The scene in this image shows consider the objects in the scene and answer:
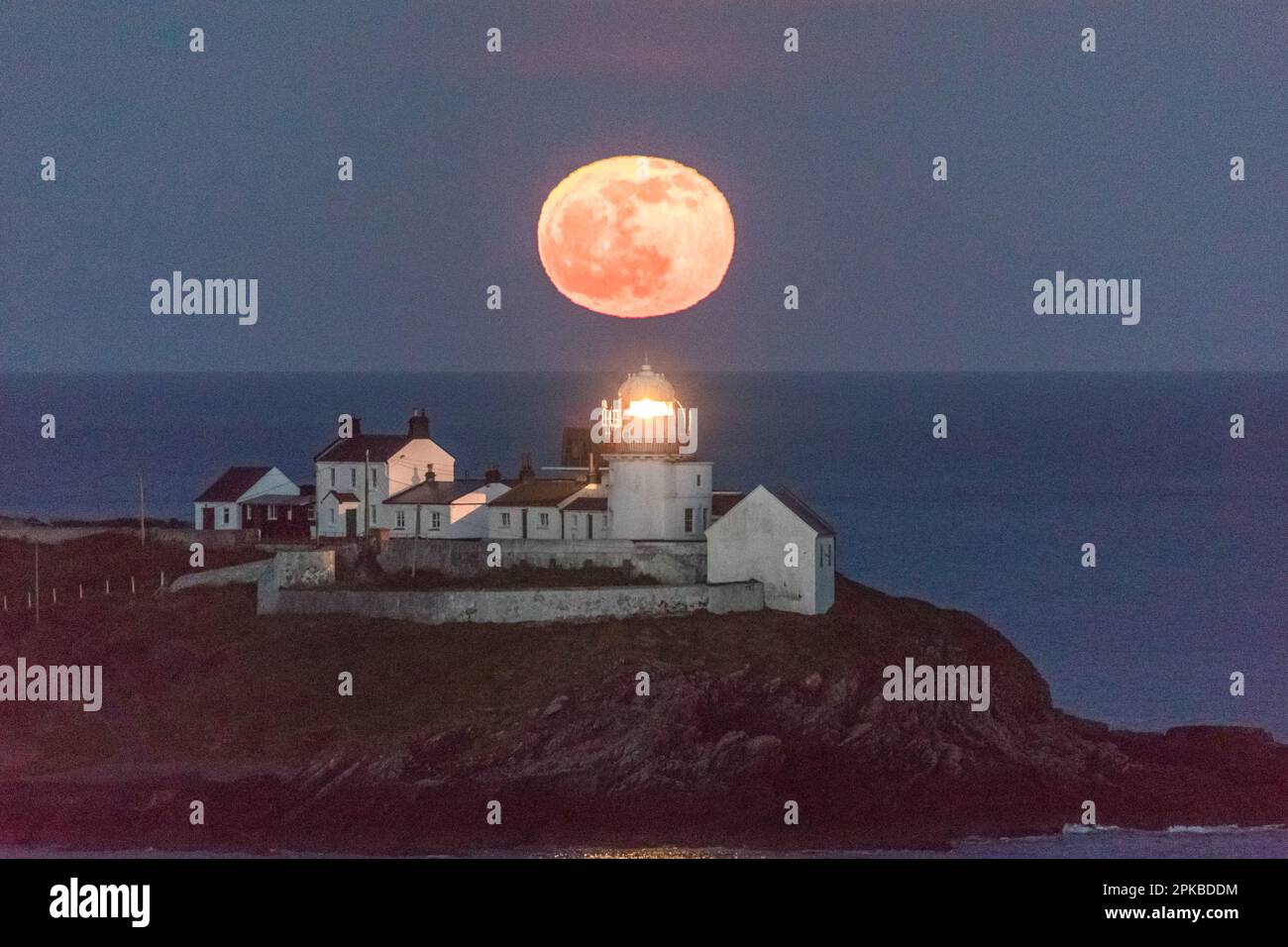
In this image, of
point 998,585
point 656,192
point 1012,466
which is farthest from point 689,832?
point 1012,466

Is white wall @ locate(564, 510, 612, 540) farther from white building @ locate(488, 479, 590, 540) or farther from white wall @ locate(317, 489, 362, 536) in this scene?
white wall @ locate(317, 489, 362, 536)

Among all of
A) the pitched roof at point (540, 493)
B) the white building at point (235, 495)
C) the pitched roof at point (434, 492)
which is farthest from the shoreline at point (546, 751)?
the pitched roof at point (434, 492)

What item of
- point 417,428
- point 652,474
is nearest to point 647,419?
point 652,474

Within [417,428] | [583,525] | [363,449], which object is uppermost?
[417,428]

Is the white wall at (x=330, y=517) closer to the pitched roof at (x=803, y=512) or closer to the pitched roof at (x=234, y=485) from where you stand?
the pitched roof at (x=234, y=485)

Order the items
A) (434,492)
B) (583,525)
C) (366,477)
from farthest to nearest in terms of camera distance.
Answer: (366,477) → (434,492) → (583,525)

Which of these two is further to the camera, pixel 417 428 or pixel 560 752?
pixel 417 428

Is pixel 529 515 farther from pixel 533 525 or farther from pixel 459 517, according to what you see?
pixel 459 517

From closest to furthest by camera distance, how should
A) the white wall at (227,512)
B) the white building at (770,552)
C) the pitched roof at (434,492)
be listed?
the white building at (770,552) < the pitched roof at (434,492) < the white wall at (227,512)

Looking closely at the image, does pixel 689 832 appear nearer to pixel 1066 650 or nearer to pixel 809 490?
pixel 1066 650
